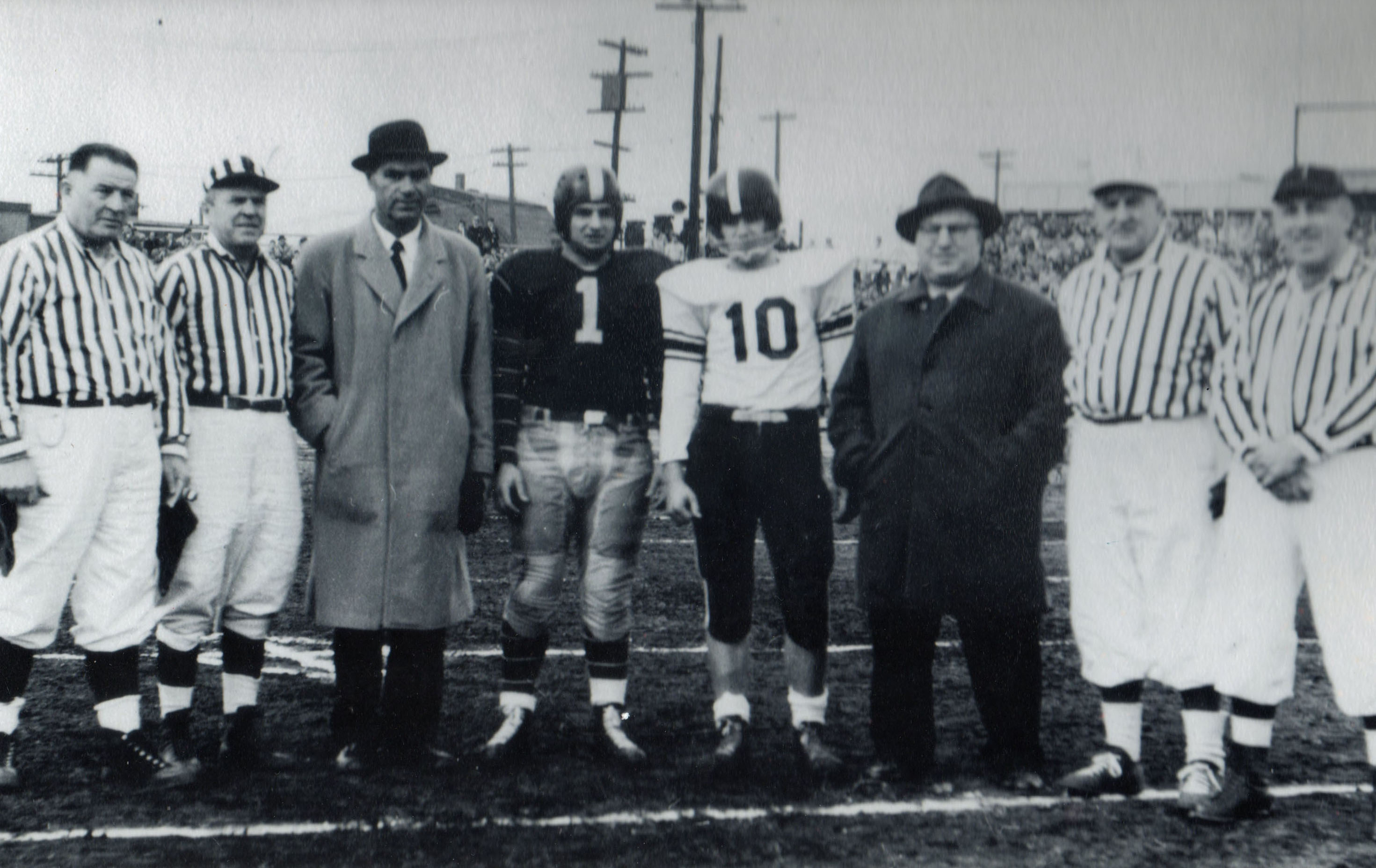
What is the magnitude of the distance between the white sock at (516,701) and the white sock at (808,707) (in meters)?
0.84

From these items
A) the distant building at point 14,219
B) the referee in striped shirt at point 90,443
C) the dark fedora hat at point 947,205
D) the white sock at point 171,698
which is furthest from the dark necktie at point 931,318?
the distant building at point 14,219

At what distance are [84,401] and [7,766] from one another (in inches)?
42.2

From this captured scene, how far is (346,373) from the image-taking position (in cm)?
409

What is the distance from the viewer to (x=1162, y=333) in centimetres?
361

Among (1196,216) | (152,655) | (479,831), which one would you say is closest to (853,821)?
(479,831)

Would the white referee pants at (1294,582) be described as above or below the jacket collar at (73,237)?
below

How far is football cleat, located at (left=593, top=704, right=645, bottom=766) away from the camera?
13.4 feet

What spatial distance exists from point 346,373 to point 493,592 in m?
2.98

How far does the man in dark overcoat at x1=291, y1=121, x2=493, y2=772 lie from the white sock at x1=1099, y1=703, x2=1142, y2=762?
2.00m

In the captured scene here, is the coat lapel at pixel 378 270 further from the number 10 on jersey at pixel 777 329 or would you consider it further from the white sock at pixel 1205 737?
the white sock at pixel 1205 737

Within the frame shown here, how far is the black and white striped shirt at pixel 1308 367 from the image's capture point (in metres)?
3.23

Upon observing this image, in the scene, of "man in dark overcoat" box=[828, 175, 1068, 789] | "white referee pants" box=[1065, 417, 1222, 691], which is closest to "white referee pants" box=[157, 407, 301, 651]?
"man in dark overcoat" box=[828, 175, 1068, 789]

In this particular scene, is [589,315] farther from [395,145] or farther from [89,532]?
[89,532]

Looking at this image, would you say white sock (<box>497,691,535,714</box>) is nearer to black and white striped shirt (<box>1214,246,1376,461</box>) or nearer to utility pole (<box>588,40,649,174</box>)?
utility pole (<box>588,40,649,174</box>)
